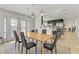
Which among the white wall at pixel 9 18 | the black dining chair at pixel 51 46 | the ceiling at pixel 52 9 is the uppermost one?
the ceiling at pixel 52 9

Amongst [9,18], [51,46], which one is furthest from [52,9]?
[9,18]

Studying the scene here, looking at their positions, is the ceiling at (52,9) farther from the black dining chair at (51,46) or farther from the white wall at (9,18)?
the black dining chair at (51,46)

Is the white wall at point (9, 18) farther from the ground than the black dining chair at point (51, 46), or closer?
farther from the ground

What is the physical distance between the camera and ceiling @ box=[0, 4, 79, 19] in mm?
2537

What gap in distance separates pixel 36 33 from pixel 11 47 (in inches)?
40.8

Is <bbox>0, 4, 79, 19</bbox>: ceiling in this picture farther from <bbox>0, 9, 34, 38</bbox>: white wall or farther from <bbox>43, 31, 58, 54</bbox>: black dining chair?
<bbox>43, 31, 58, 54</bbox>: black dining chair

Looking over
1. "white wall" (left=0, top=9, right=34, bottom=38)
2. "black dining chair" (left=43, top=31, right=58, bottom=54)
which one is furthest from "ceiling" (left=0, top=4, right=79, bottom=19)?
"black dining chair" (left=43, top=31, right=58, bottom=54)

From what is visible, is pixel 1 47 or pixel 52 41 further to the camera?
pixel 1 47

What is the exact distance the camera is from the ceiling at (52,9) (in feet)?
8.32

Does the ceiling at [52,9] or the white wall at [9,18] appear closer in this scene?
the ceiling at [52,9]

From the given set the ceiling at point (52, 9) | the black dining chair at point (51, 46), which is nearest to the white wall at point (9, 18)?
the ceiling at point (52, 9)
